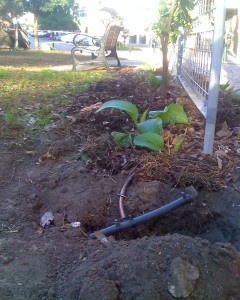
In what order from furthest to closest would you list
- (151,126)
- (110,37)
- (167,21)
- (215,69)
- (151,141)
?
(110,37) < (167,21) < (151,126) < (151,141) < (215,69)

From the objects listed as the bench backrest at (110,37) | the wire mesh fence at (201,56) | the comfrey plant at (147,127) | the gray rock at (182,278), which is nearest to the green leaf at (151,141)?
the comfrey plant at (147,127)


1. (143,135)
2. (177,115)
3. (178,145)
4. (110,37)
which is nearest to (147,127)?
(143,135)

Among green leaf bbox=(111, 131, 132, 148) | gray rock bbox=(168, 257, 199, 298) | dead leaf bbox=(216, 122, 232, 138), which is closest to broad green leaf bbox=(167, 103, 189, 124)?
dead leaf bbox=(216, 122, 232, 138)

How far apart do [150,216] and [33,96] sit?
3.59 metres

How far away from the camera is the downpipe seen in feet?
8.54

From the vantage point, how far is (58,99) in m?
5.73

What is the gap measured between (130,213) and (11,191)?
2.72 ft

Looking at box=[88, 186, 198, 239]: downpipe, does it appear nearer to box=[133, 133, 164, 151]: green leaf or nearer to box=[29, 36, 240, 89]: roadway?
box=[133, 133, 164, 151]: green leaf

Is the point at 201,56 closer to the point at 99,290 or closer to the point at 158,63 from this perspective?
the point at 99,290

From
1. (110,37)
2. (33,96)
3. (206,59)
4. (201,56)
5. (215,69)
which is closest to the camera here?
(215,69)

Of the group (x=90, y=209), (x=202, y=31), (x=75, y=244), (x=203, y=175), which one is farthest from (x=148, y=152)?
(x=202, y=31)

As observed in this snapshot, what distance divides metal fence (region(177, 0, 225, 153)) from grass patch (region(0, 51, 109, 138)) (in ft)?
4.80

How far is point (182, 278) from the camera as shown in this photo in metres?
1.84

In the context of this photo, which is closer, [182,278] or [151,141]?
[182,278]
